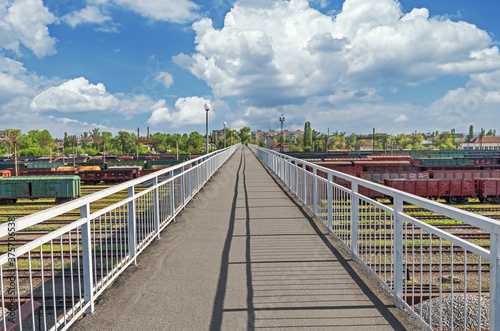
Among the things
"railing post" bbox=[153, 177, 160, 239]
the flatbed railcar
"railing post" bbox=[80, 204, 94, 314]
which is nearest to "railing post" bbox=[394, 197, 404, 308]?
"railing post" bbox=[80, 204, 94, 314]

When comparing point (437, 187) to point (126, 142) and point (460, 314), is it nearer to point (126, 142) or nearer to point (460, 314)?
point (460, 314)

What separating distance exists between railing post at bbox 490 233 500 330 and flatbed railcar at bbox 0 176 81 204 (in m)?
25.6

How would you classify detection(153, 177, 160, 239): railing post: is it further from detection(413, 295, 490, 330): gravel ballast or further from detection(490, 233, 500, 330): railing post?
detection(490, 233, 500, 330): railing post

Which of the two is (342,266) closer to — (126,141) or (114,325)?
(114,325)

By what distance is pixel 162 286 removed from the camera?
445 cm

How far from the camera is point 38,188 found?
23938 mm

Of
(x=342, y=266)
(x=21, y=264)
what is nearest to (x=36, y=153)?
(x=21, y=264)

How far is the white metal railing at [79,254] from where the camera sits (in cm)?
296

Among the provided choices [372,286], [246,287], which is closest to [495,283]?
[372,286]

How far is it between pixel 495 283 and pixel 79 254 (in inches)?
281

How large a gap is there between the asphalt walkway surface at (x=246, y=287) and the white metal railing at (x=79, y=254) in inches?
8.7

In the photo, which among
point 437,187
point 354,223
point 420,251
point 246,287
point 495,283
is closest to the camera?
point 495,283

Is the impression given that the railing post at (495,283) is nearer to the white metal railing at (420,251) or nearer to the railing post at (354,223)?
the white metal railing at (420,251)

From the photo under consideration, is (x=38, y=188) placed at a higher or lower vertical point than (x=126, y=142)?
lower
